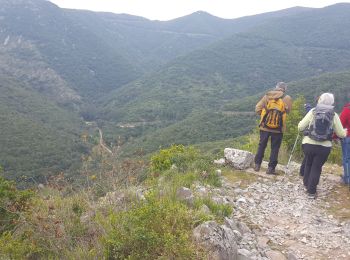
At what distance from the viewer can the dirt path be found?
4.16 meters

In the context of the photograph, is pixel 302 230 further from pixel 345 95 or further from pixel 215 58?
pixel 215 58

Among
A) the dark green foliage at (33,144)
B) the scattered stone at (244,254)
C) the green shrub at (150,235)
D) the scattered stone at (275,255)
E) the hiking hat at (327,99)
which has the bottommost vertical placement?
the dark green foliage at (33,144)

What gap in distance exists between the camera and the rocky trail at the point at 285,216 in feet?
13.3

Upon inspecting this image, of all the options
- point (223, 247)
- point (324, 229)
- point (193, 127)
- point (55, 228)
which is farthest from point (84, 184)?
point (193, 127)

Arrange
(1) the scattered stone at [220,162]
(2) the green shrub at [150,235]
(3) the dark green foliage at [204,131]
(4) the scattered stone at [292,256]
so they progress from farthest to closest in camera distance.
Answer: (3) the dark green foliage at [204,131] < (1) the scattered stone at [220,162] < (4) the scattered stone at [292,256] < (2) the green shrub at [150,235]

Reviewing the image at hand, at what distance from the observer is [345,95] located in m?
65.0

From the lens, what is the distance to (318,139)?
557 cm

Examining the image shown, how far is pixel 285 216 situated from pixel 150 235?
2526mm

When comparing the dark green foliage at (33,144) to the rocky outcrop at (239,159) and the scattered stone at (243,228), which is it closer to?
the rocky outcrop at (239,159)

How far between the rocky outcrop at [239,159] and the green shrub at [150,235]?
339cm

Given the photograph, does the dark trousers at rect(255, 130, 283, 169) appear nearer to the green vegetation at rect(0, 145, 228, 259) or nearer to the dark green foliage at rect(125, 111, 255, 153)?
the green vegetation at rect(0, 145, 228, 259)

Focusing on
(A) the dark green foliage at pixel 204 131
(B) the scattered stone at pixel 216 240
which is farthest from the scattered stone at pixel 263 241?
(A) the dark green foliage at pixel 204 131

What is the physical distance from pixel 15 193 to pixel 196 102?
9945 cm

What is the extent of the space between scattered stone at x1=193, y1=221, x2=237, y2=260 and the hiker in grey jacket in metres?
2.60
